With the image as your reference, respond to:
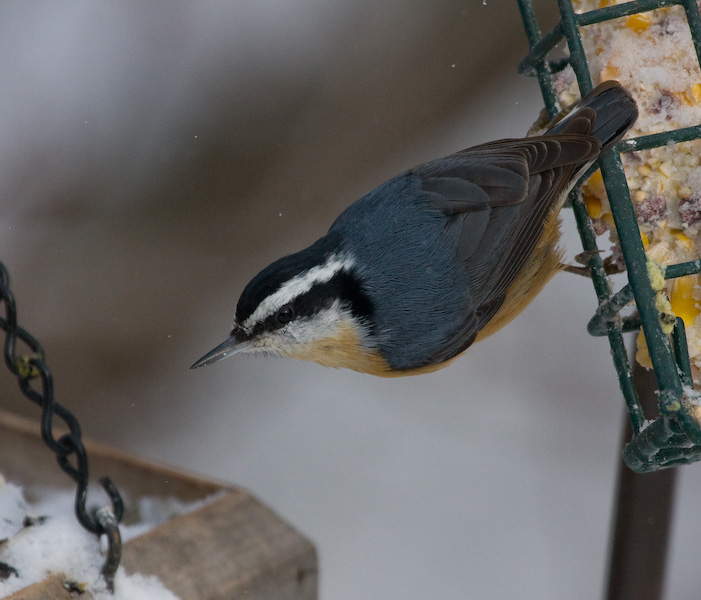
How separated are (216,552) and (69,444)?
366mm

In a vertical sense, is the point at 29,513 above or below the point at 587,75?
below

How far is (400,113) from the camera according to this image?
3461mm

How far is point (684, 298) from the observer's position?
1738 millimetres

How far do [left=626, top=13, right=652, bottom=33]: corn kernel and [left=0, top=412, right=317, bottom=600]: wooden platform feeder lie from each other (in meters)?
1.23

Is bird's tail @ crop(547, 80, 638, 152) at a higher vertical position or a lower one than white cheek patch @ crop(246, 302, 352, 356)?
higher

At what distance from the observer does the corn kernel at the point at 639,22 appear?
1.77 meters

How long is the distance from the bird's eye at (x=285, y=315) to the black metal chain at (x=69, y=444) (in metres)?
0.44

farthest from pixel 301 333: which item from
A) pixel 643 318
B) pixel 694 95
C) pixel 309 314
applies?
pixel 694 95

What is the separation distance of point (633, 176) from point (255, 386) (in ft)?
9.87

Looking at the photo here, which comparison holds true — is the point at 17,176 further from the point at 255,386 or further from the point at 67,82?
the point at 255,386

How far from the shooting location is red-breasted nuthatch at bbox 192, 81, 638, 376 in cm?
178

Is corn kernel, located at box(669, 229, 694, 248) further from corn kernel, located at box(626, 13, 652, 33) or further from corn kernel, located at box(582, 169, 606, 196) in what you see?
corn kernel, located at box(626, 13, 652, 33)

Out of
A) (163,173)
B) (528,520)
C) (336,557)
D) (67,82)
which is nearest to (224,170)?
(163,173)

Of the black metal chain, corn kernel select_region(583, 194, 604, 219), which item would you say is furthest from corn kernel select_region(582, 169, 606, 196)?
the black metal chain
